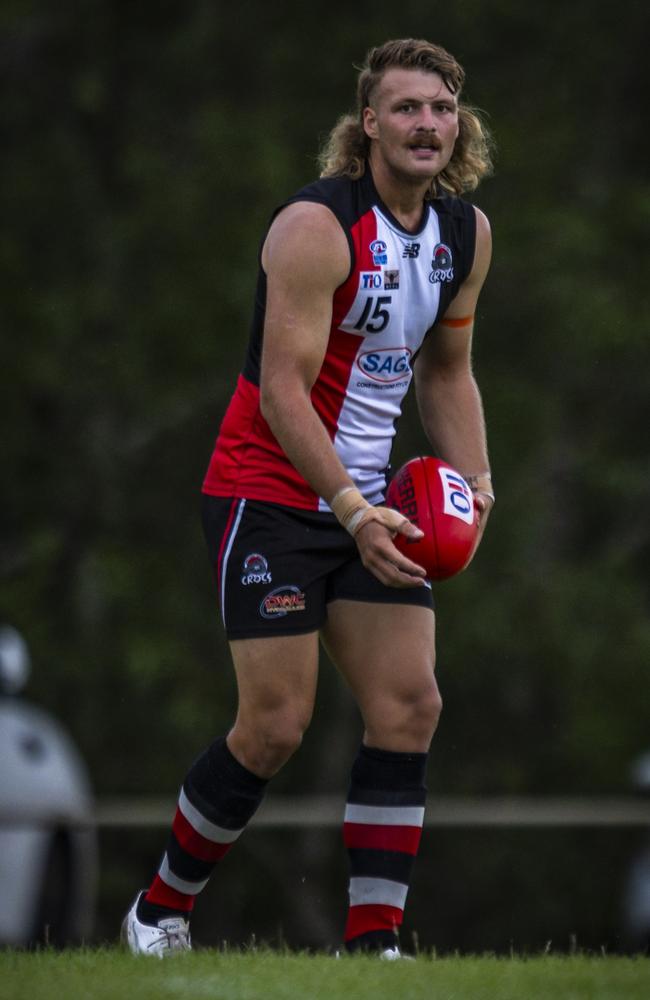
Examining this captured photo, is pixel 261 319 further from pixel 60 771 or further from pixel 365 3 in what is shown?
pixel 365 3

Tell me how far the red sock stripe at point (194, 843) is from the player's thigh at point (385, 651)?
0.58 m

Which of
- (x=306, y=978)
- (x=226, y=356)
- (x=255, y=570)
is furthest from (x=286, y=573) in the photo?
(x=226, y=356)

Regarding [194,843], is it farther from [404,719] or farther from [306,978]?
[306,978]

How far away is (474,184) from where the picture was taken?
616cm

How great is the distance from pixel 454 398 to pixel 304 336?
74 cm

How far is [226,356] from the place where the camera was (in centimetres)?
1816

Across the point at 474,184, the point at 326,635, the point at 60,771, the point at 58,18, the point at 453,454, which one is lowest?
the point at 60,771

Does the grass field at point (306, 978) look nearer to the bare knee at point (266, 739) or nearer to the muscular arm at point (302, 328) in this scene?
the bare knee at point (266, 739)

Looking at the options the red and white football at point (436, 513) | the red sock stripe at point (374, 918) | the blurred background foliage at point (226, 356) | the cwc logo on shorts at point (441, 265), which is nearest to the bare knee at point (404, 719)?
the red and white football at point (436, 513)

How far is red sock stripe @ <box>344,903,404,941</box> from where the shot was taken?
5734 mm

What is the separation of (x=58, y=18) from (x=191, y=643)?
593cm

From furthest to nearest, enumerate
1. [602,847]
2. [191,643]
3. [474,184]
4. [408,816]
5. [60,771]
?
[602,847]
[191,643]
[60,771]
[474,184]
[408,816]

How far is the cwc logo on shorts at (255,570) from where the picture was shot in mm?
5703

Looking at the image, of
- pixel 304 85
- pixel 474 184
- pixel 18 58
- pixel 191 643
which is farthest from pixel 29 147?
pixel 474 184
